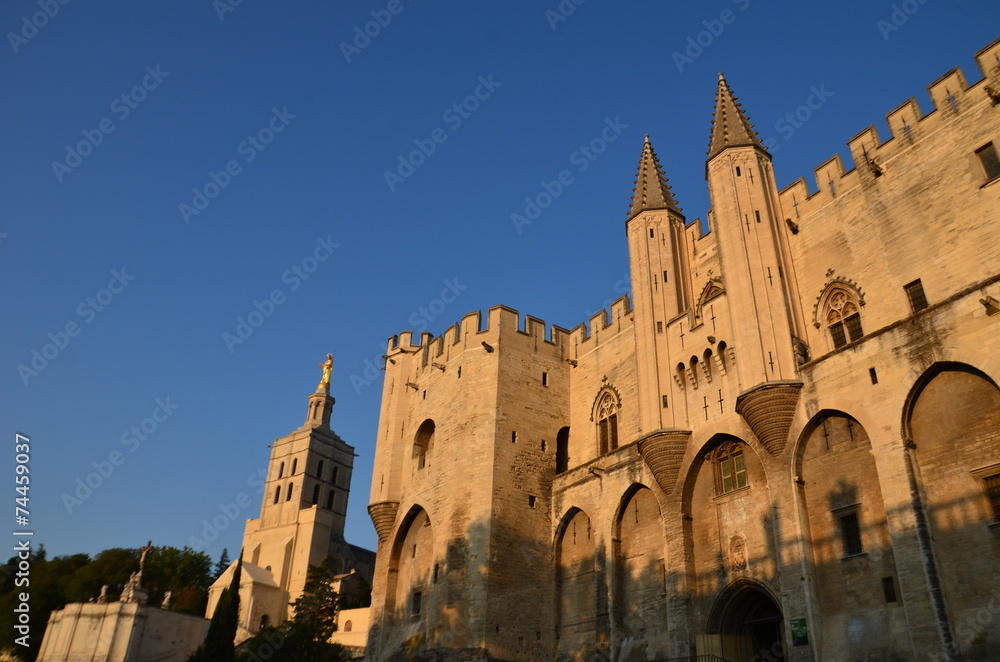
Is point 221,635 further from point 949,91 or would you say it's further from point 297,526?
point 949,91

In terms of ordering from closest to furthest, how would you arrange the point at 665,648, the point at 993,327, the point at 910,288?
1. the point at 993,327
2. the point at 910,288
3. the point at 665,648

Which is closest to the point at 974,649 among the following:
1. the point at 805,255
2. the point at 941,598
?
the point at 941,598

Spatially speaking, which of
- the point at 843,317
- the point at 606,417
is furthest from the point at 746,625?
the point at 606,417

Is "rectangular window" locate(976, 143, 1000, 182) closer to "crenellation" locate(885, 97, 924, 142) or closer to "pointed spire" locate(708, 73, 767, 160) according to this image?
"crenellation" locate(885, 97, 924, 142)

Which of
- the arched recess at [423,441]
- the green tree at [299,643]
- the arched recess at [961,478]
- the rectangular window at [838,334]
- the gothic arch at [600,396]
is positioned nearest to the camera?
the arched recess at [961,478]

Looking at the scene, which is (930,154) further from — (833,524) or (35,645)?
(35,645)

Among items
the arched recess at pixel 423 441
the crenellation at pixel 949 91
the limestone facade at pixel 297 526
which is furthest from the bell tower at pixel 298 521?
the crenellation at pixel 949 91

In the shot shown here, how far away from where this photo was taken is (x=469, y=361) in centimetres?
2917

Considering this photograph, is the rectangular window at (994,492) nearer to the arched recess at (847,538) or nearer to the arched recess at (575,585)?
the arched recess at (847,538)

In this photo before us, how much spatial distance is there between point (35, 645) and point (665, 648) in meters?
43.0

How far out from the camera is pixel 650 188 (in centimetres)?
2778

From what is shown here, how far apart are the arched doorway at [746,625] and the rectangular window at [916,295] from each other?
7.80 m

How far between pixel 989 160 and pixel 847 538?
933 centimetres

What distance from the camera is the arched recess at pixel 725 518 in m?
19.2
